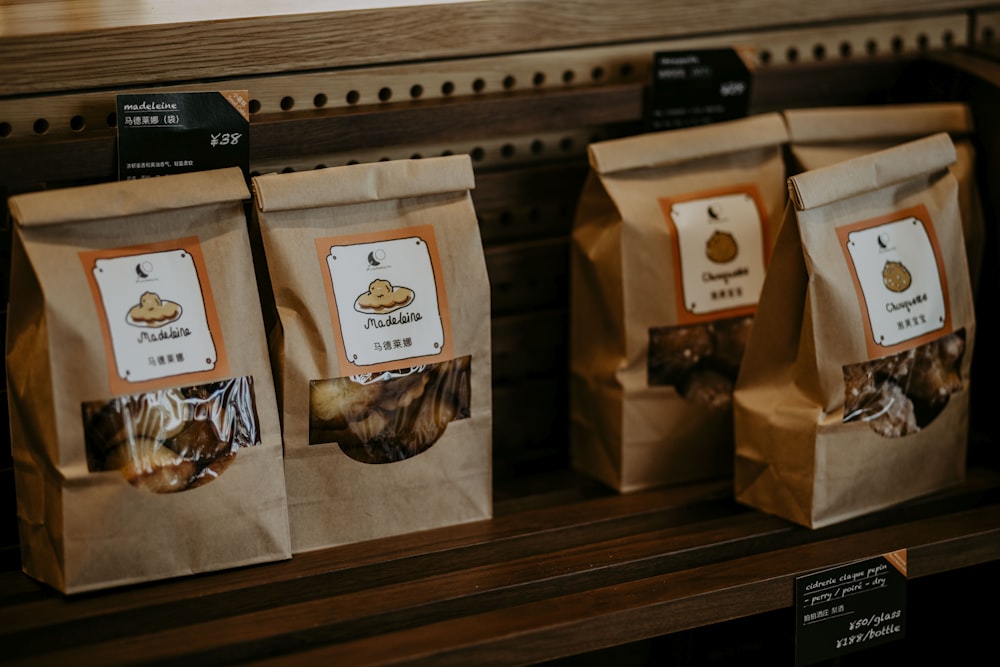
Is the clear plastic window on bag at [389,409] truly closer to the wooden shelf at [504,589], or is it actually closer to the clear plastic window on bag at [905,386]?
the wooden shelf at [504,589]

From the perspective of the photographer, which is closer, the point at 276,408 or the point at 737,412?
the point at 276,408

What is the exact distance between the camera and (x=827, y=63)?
5.20 ft

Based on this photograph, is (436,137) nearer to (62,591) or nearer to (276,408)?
(276,408)

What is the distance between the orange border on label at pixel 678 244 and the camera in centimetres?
139

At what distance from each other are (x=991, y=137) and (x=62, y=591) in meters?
1.31

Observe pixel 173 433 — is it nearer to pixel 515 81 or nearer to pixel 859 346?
pixel 515 81

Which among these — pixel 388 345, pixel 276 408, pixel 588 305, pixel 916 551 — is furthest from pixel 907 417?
pixel 276 408

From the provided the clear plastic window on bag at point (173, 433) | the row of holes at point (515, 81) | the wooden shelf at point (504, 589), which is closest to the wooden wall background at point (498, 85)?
the row of holes at point (515, 81)

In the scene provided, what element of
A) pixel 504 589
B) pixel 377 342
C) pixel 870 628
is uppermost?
pixel 377 342

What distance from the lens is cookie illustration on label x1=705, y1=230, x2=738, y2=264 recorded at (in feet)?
4.62

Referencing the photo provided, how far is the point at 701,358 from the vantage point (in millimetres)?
1438

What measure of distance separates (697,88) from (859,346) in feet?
1.42

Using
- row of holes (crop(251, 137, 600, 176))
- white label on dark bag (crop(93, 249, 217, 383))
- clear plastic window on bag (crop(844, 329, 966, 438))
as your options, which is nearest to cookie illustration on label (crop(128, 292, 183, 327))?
white label on dark bag (crop(93, 249, 217, 383))

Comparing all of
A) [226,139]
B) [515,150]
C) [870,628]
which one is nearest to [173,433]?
[226,139]
